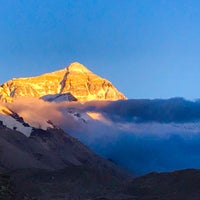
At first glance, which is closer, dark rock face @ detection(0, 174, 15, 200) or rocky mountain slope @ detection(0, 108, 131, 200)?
dark rock face @ detection(0, 174, 15, 200)

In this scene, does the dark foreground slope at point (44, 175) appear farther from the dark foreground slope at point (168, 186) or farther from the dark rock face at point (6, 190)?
the dark foreground slope at point (168, 186)

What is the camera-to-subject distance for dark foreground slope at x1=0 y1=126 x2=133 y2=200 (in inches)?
3150

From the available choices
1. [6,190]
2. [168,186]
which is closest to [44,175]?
[168,186]

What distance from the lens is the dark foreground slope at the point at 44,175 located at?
80000mm

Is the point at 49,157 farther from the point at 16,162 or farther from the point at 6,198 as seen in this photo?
the point at 6,198

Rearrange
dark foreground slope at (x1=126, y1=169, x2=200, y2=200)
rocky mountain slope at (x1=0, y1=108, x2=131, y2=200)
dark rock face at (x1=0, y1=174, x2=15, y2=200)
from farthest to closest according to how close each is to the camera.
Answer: rocky mountain slope at (x1=0, y1=108, x2=131, y2=200), dark foreground slope at (x1=126, y1=169, x2=200, y2=200), dark rock face at (x1=0, y1=174, x2=15, y2=200)

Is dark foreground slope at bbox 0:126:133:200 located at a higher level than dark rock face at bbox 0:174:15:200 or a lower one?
higher

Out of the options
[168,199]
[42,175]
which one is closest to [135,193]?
[168,199]

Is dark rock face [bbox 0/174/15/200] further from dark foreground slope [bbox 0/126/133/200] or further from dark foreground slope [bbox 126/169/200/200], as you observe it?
dark foreground slope [bbox 126/169/200/200]

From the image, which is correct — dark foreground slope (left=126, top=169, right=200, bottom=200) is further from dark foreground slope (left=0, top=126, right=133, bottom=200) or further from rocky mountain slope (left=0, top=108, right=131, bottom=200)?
rocky mountain slope (left=0, top=108, right=131, bottom=200)

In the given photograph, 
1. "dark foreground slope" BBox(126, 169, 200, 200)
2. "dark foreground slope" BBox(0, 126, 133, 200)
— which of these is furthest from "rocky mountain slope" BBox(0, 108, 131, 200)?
"dark foreground slope" BBox(126, 169, 200, 200)

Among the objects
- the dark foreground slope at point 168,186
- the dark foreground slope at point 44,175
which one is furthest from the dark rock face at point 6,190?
the dark foreground slope at point 168,186

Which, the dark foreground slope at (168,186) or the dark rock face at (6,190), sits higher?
the dark foreground slope at (168,186)

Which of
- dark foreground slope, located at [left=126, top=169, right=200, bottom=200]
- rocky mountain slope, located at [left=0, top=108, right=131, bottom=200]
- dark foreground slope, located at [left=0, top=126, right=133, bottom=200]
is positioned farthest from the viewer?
rocky mountain slope, located at [left=0, top=108, right=131, bottom=200]
